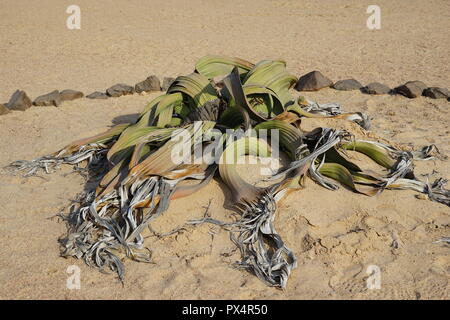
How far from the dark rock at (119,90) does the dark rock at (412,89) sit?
2497mm

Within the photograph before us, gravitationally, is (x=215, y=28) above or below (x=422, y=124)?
above

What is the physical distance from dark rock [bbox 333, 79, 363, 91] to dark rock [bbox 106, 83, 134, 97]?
195 cm

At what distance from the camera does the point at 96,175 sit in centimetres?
316

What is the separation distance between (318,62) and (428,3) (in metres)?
4.23

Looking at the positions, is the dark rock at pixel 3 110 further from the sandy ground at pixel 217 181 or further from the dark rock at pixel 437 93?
the dark rock at pixel 437 93

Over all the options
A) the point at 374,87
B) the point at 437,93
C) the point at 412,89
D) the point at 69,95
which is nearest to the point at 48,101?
the point at 69,95

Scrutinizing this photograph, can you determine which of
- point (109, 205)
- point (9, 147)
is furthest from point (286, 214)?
point (9, 147)

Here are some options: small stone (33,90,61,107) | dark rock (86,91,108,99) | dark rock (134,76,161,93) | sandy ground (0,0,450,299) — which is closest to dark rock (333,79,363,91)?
sandy ground (0,0,450,299)

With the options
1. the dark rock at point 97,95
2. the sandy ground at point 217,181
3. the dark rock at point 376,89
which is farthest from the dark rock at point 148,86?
the dark rock at point 376,89

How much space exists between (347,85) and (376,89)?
0.89 ft

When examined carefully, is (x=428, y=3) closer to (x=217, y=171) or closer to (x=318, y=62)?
(x=318, y=62)

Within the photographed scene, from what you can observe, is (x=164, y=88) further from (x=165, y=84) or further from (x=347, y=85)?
(x=347, y=85)

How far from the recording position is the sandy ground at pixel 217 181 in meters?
2.23

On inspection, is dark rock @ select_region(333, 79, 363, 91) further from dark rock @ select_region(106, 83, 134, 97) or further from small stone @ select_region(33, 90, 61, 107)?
small stone @ select_region(33, 90, 61, 107)
